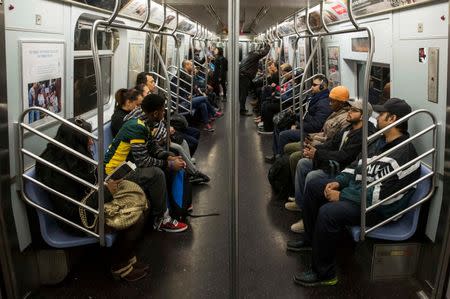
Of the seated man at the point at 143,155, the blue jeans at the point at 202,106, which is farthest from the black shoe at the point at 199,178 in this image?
the blue jeans at the point at 202,106

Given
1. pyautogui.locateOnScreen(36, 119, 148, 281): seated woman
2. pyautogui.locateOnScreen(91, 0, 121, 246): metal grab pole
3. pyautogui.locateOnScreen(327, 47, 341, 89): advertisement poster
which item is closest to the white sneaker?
pyautogui.locateOnScreen(36, 119, 148, 281): seated woman

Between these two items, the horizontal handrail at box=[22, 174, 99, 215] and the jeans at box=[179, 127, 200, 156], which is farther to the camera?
the jeans at box=[179, 127, 200, 156]

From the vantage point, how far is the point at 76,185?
3.00 metres

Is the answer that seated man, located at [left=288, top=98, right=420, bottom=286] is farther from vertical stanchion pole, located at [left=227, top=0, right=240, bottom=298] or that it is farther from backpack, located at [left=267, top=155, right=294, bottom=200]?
backpack, located at [left=267, top=155, right=294, bottom=200]

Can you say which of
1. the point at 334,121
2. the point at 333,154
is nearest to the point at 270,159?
the point at 334,121

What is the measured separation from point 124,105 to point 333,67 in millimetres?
3314

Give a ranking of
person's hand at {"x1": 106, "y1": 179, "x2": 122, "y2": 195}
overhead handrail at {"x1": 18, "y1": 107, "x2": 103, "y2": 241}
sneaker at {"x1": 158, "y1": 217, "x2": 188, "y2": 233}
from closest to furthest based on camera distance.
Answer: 1. overhead handrail at {"x1": 18, "y1": 107, "x2": 103, "y2": 241}
2. person's hand at {"x1": 106, "y1": 179, "x2": 122, "y2": 195}
3. sneaker at {"x1": 158, "y1": 217, "x2": 188, "y2": 233}

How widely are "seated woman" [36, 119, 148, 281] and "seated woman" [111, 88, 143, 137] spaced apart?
133cm

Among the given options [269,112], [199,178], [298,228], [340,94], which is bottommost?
[298,228]

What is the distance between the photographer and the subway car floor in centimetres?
306

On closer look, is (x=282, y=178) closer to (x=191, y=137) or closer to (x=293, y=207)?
(x=293, y=207)

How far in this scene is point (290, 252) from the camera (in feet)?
12.1

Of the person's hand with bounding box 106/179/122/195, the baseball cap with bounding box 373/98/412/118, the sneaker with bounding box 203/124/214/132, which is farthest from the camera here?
the sneaker with bounding box 203/124/214/132

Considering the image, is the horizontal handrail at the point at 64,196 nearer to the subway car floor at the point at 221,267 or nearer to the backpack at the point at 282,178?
the subway car floor at the point at 221,267
